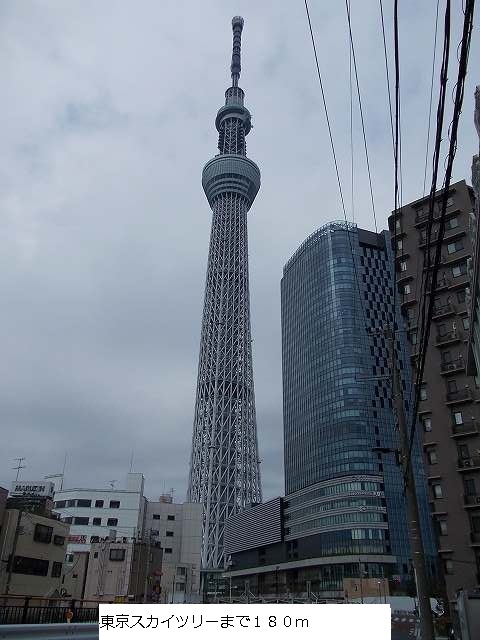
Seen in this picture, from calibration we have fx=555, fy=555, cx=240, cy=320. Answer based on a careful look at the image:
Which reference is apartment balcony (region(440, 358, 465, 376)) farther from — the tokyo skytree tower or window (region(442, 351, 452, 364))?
the tokyo skytree tower

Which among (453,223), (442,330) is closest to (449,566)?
(442,330)

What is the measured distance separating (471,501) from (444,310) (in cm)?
1680

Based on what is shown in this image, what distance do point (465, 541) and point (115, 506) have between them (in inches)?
3030

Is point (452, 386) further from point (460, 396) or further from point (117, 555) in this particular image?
point (117, 555)

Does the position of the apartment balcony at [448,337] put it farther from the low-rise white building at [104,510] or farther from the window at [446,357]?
the low-rise white building at [104,510]

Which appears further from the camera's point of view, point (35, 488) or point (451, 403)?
point (35, 488)

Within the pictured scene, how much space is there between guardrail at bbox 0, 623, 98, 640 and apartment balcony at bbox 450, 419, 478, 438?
4294 centimetres

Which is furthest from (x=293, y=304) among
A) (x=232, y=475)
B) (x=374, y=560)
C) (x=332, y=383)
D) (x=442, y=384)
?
(x=442, y=384)

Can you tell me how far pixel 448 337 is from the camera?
166 feet

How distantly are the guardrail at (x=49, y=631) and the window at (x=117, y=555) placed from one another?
5497cm

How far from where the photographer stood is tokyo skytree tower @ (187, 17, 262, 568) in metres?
156

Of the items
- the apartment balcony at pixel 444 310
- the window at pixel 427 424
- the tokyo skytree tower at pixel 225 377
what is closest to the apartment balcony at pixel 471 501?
the window at pixel 427 424

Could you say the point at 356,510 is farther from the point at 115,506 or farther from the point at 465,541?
the point at 465,541

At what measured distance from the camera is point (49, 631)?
10562 millimetres
